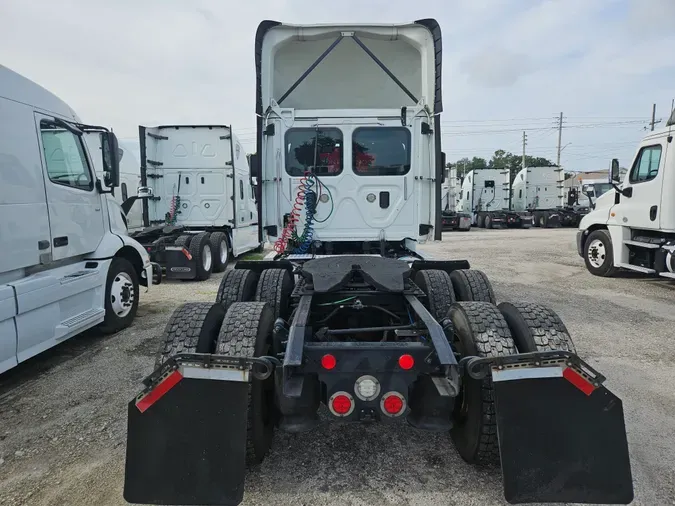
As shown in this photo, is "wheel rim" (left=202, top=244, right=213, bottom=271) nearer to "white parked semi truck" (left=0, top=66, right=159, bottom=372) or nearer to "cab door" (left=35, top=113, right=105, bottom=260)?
"white parked semi truck" (left=0, top=66, right=159, bottom=372)

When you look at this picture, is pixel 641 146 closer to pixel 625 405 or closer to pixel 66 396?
pixel 625 405

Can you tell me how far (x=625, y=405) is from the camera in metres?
3.47

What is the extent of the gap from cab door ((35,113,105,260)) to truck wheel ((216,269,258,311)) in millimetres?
1996

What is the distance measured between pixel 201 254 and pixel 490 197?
20.1m

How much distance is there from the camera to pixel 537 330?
2.46 m

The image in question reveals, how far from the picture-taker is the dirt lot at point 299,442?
96.0 inches

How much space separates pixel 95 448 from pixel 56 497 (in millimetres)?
492

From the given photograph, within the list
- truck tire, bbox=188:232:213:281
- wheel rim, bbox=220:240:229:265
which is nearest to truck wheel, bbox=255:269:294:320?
truck tire, bbox=188:232:213:281

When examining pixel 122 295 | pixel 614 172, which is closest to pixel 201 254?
pixel 122 295

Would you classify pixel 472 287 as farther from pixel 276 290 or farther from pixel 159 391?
pixel 159 391

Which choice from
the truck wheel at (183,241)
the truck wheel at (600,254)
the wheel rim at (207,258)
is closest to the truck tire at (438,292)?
the wheel rim at (207,258)

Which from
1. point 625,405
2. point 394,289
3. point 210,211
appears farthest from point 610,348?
point 210,211

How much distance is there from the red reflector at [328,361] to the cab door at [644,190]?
8.06m

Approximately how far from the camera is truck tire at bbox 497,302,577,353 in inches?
94.8
